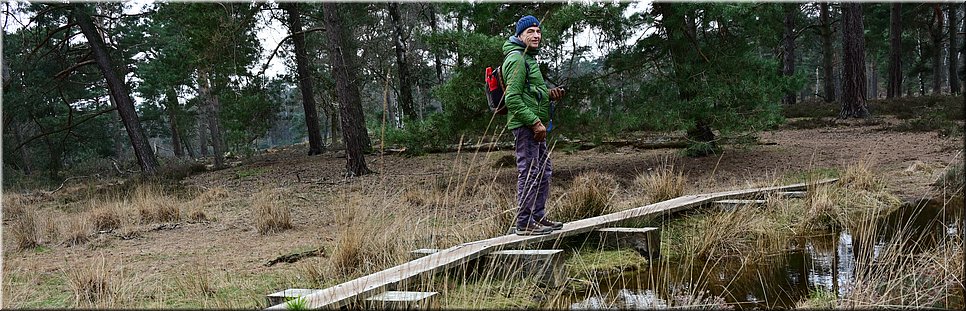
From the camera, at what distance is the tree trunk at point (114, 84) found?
13367mm

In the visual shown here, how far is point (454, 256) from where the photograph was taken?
3.55 m

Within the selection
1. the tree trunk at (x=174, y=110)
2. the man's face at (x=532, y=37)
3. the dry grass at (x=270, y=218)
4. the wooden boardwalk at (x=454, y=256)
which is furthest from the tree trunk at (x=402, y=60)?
the tree trunk at (x=174, y=110)

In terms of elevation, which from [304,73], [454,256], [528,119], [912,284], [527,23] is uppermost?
[304,73]

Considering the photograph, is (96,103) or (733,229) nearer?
(733,229)

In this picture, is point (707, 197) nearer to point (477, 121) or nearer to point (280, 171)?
point (477, 121)

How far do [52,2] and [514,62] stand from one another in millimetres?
12896

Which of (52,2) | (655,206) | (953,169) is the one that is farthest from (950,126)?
(52,2)

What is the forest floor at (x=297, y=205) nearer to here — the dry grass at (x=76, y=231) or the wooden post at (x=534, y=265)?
the dry grass at (x=76, y=231)

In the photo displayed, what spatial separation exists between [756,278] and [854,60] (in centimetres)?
1212

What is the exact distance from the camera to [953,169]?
5.43m

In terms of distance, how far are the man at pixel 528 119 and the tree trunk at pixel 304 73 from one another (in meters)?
11.0

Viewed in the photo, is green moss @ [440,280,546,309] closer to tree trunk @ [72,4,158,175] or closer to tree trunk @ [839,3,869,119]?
tree trunk @ [72,4,158,175]

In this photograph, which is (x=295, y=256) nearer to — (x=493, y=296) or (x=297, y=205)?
(x=493, y=296)

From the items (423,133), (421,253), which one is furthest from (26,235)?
(423,133)
